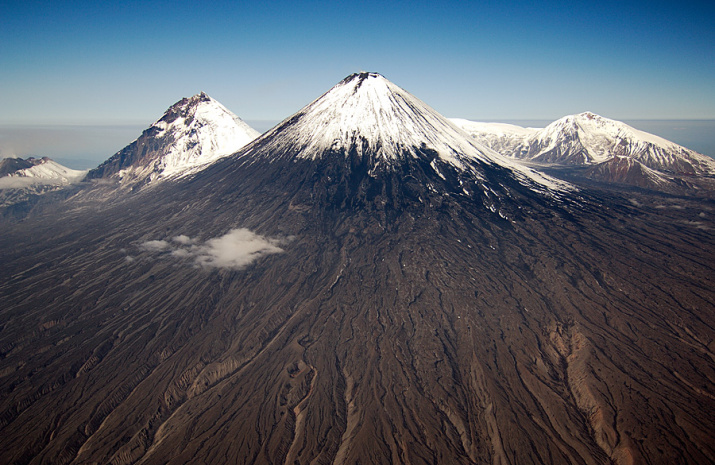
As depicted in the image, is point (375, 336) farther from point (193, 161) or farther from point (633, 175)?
point (633, 175)

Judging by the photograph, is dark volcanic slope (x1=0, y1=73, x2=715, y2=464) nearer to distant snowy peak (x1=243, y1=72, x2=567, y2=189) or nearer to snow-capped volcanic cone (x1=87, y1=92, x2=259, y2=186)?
distant snowy peak (x1=243, y1=72, x2=567, y2=189)

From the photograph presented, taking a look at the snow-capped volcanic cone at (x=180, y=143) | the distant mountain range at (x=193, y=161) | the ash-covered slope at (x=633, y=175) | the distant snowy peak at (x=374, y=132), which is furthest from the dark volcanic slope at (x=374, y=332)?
the snow-capped volcanic cone at (x=180, y=143)

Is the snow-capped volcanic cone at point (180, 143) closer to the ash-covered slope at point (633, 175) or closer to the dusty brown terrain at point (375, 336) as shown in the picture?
the dusty brown terrain at point (375, 336)

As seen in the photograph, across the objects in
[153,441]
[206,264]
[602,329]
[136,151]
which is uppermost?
[136,151]

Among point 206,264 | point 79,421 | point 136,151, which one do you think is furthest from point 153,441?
point 136,151

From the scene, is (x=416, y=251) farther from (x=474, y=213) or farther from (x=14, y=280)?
(x=14, y=280)

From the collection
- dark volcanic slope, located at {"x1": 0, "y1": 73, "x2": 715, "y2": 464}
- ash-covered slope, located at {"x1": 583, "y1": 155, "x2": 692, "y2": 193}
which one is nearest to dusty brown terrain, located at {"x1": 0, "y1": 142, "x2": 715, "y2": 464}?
dark volcanic slope, located at {"x1": 0, "y1": 73, "x2": 715, "y2": 464}

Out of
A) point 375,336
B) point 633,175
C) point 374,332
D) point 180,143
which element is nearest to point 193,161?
point 180,143
